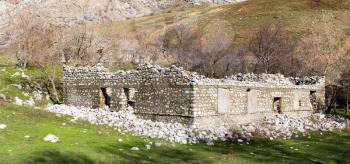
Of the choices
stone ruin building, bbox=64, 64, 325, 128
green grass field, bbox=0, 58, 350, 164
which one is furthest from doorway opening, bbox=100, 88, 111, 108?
green grass field, bbox=0, 58, 350, 164

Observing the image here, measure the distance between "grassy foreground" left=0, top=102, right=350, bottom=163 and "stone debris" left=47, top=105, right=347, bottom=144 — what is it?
830 mm

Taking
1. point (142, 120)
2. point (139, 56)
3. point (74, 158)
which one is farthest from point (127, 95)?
point (139, 56)

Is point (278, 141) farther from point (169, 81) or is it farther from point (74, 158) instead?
point (74, 158)

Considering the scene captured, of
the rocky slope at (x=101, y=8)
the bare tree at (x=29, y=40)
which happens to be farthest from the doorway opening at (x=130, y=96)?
the rocky slope at (x=101, y=8)

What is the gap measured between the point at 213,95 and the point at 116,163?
33.4ft

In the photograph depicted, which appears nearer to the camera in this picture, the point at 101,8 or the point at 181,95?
the point at 181,95

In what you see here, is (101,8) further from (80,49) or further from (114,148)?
(114,148)

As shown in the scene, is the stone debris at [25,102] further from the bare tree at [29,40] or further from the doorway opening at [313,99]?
the doorway opening at [313,99]

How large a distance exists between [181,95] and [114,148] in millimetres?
6744

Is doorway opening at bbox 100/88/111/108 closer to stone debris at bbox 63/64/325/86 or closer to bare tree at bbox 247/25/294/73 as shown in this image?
stone debris at bbox 63/64/325/86

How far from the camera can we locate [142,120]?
25.8 m

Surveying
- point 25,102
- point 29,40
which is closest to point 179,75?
point 25,102

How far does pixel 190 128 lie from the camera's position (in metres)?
23.7

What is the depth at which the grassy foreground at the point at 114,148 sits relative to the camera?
54.8 feet
